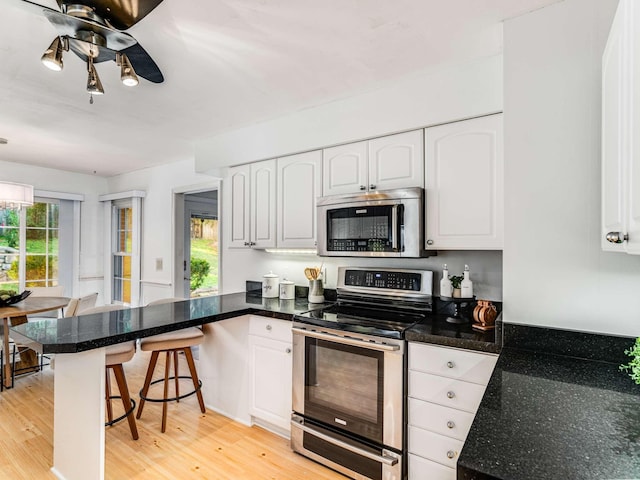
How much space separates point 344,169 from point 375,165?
0.26m

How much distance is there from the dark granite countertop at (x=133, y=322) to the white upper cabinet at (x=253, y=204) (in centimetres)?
56

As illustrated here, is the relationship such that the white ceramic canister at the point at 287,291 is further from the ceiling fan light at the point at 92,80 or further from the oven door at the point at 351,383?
the ceiling fan light at the point at 92,80

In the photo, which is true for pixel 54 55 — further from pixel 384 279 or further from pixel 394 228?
pixel 384 279

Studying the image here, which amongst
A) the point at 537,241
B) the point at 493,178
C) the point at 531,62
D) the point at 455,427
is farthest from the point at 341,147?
the point at 455,427

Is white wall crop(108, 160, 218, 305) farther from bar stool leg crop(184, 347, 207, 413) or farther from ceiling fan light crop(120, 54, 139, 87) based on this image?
ceiling fan light crop(120, 54, 139, 87)

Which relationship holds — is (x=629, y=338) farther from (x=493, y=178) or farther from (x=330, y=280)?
(x=330, y=280)

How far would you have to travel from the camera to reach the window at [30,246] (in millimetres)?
4480

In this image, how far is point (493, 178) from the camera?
192 cm

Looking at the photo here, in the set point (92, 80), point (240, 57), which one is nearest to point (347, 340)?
point (240, 57)

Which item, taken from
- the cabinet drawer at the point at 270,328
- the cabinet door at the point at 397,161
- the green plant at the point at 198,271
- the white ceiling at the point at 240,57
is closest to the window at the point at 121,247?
the green plant at the point at 198,271

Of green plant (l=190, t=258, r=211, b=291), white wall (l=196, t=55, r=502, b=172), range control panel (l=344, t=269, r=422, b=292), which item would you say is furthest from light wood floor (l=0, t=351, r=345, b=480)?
green plant (l=190, t=258, r=211, b=291)

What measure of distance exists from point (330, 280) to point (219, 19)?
6.53ft

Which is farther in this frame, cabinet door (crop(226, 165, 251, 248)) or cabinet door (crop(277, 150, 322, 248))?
cabinet door (crop(226, 165, 251, 248))

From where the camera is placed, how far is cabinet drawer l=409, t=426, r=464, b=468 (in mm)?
1778
